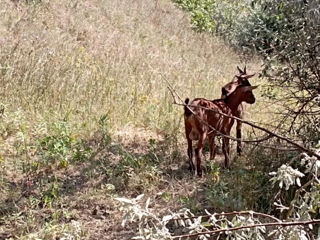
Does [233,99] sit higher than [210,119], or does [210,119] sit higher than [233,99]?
[233,99]

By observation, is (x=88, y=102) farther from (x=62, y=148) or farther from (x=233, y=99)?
(x=233, y=99)

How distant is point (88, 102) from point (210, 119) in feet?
6.94

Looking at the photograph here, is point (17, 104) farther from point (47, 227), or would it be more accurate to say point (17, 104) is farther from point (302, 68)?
point (302, 68)

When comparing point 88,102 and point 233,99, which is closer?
point 233,99

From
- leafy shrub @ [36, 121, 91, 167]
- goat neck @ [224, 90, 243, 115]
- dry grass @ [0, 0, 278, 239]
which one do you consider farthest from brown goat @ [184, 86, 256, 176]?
leafy shrub @ [36, 121, 91, 167]

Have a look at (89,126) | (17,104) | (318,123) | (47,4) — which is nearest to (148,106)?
(89,126)

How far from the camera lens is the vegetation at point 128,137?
13.4 feet

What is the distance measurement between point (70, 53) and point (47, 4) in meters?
3.02

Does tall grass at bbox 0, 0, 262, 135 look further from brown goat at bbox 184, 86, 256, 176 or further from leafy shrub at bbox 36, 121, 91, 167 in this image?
brown goat at bbox 184, 86, 256, 176

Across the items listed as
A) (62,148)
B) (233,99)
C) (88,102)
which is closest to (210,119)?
(233,99)

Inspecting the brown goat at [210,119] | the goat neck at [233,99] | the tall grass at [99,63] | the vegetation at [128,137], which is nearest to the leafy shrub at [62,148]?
the vegetation at [128,137]

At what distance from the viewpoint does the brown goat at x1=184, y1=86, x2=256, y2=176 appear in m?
4.89

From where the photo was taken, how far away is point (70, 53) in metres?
8.18

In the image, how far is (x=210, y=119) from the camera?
16.8 feet
